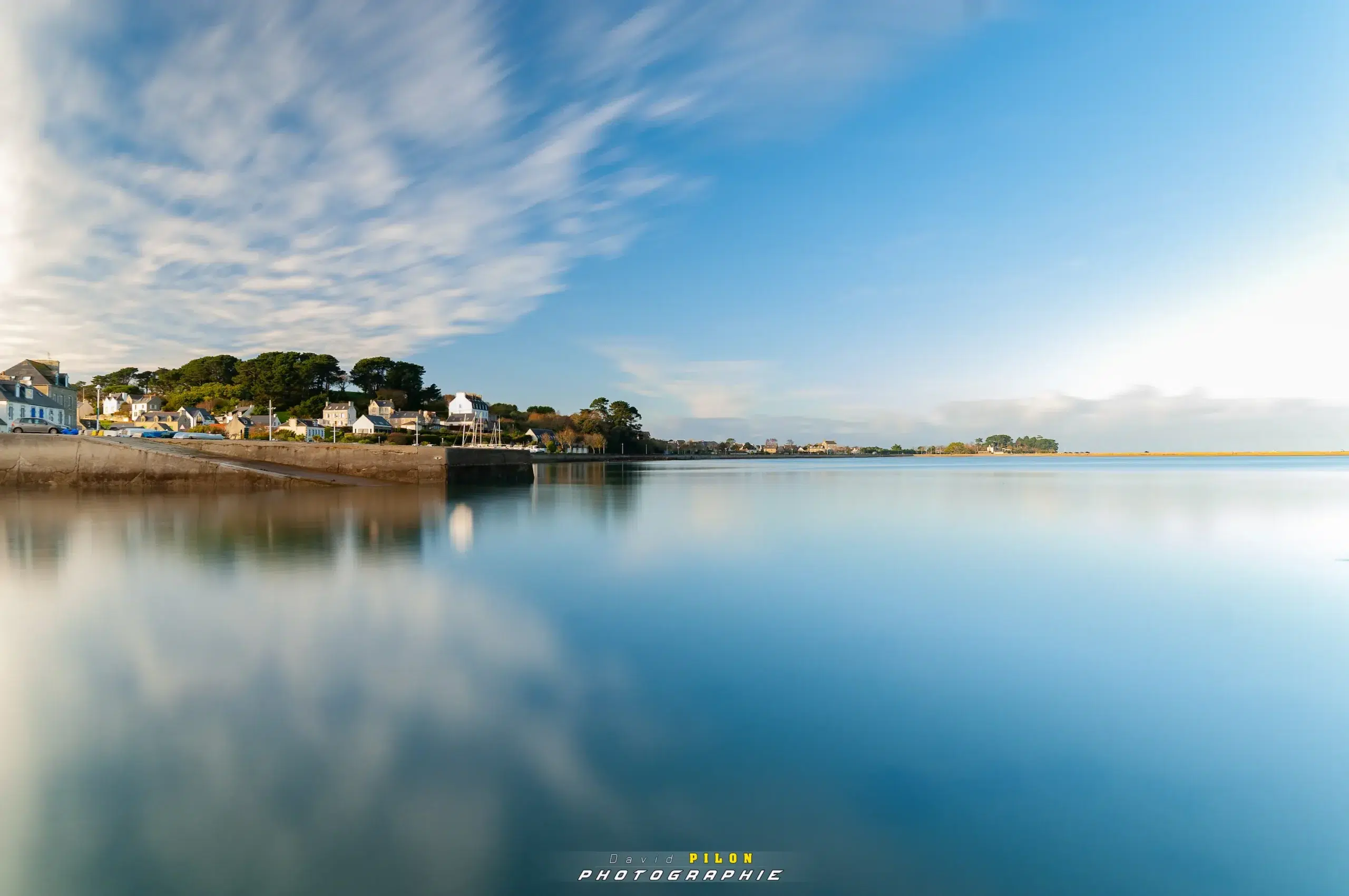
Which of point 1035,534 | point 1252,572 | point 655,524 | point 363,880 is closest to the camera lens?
point 363,880

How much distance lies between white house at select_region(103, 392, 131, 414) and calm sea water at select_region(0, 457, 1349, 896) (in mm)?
113889

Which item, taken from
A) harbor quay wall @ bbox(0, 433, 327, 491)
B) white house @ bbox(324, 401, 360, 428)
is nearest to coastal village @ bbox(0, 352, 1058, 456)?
white house @ bbox(324, 401, 360, 428)

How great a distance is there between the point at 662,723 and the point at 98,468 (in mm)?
38371

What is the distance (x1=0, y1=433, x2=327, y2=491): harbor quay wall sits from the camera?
31.1 meters

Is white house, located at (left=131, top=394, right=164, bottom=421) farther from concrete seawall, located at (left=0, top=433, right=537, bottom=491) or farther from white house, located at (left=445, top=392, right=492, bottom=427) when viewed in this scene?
concrete seawall, located at (left=0, top=433, right=537, bottom=491)

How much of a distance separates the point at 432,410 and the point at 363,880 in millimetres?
111247

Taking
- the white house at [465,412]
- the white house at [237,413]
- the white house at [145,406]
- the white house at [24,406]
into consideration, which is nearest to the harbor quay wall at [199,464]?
the white house at [24,406]

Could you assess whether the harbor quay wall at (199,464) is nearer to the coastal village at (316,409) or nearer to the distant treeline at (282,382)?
the coastal village at (316,409)

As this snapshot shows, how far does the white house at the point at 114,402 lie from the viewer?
10175 cm

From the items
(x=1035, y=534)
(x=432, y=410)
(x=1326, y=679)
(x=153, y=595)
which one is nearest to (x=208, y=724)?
(x=153, y=595)

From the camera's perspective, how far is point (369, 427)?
87.9 metres

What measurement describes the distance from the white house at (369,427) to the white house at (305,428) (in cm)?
424

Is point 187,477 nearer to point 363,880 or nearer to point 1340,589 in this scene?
point 363,880

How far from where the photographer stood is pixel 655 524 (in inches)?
862
